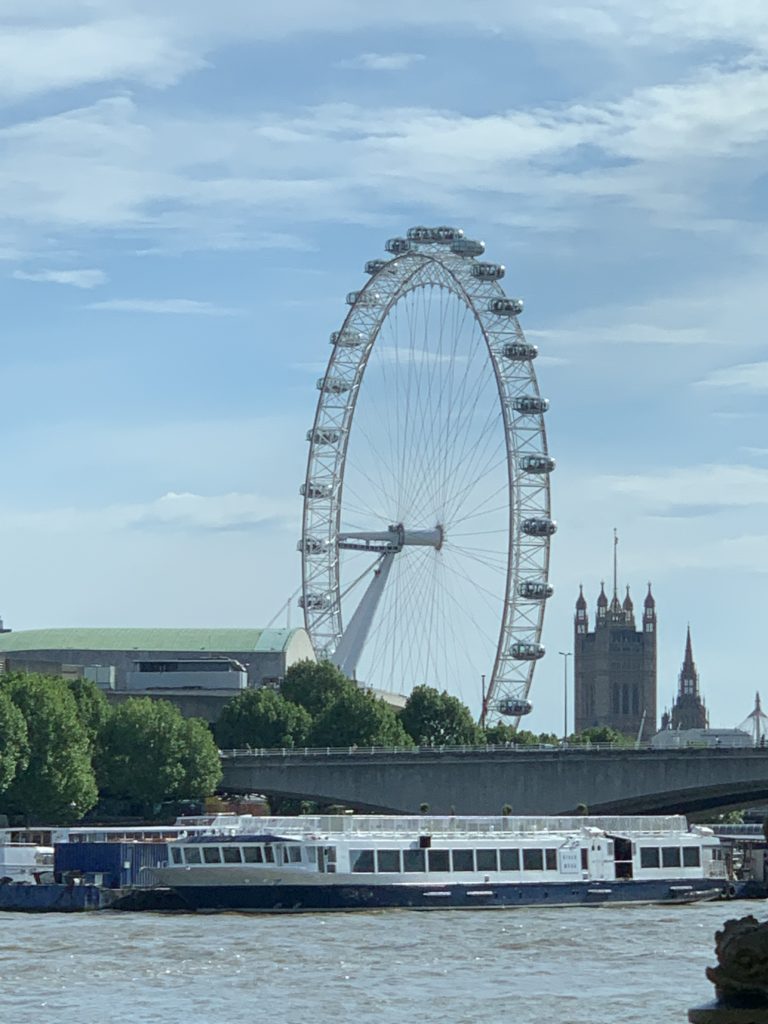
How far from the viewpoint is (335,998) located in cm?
5344

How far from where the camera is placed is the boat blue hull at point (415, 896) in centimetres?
8788

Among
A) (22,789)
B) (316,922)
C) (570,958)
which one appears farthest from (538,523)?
(570,958)

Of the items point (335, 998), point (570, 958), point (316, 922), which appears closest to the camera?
point (335, 998)

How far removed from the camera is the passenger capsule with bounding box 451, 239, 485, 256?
152m

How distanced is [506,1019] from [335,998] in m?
6.49

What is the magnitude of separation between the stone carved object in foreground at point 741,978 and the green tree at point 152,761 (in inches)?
4809

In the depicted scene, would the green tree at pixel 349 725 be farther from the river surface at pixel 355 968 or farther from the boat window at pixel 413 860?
the river surface at pixel 355 968

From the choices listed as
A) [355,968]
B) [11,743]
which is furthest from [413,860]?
[11,743]

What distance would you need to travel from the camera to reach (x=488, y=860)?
305 feet

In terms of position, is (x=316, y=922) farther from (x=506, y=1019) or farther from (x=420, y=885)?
(x=506, y=1019)

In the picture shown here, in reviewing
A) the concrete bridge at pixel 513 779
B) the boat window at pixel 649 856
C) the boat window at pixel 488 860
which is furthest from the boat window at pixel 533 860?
the concrete bridge at pixel 513 779

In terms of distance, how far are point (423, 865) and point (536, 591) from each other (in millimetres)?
62049

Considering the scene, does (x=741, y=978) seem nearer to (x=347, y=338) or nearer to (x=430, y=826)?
(x=430, y=826)

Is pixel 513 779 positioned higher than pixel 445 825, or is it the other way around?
pixel 513 779
